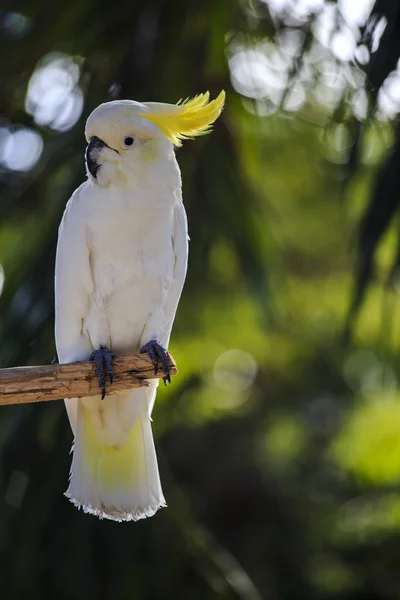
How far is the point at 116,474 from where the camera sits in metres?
2.32

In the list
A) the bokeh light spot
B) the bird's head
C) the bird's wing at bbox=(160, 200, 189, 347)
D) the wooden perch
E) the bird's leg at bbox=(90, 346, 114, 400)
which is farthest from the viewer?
the bokeh light spot

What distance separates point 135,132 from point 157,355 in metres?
0.56

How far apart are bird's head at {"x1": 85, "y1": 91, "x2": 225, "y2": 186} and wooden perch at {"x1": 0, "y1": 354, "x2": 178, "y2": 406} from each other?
49 centimetres

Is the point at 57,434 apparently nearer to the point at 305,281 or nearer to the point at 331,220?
the point at 305,281

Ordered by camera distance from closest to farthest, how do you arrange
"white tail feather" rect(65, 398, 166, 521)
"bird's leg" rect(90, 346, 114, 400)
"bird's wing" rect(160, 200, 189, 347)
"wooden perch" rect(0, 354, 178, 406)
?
"wooden perch" rect(0, 354, 178, 406) < "bird's leg" rect(90, 346, 114, 400) < "white tail feather" rect(65, 398, 166, 521) < "bird's wing" rect(160, 200, 189, 347)

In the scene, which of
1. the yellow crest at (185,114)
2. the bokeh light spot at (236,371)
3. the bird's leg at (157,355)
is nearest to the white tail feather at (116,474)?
the bird's leg at (157,355)

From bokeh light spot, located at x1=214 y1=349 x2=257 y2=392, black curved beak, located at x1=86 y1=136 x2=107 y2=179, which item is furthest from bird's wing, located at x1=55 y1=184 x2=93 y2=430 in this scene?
bokeh light spot, located at x1=214 y1=349 x2=257 y2=392

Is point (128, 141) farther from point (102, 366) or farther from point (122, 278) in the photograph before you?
point (102, 366)

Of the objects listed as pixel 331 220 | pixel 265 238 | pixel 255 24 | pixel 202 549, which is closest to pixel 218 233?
pixel 265 238

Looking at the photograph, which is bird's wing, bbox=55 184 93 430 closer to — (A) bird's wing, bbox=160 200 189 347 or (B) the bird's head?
(B) the bird's head

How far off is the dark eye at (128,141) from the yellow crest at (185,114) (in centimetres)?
6

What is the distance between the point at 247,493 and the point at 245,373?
0.76 meters

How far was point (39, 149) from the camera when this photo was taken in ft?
11.4

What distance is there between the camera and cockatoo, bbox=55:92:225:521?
87.9 inches
